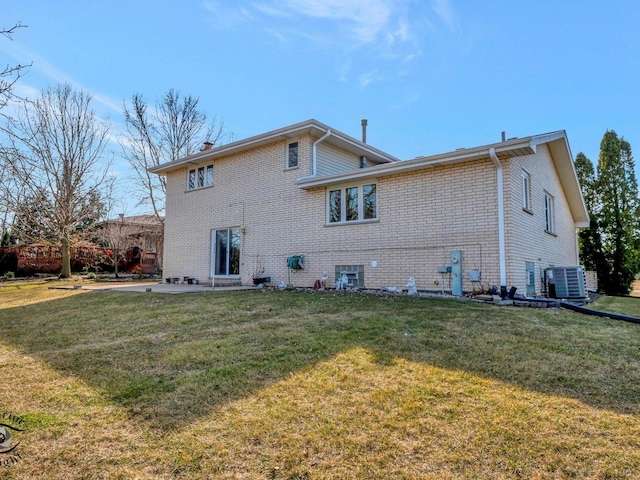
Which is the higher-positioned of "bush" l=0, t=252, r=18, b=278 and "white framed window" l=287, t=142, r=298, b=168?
"white framed window" l=287, t=142, r=298, b=168

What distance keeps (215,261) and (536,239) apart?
10.2 metres

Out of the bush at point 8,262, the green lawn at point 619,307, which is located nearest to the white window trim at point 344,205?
the green lawn at point 619,307

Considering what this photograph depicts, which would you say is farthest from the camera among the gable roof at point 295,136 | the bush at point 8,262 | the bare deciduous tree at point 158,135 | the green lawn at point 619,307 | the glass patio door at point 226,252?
the bush at point 8,262

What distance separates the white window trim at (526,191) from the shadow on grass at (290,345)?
358cm

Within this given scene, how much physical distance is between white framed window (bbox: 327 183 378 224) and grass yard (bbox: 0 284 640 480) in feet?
16.2

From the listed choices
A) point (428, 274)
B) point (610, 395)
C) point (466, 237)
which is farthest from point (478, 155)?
point (610, 395)

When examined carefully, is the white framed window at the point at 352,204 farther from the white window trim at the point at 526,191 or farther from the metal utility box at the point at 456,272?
the white window trim at the point at 526,191

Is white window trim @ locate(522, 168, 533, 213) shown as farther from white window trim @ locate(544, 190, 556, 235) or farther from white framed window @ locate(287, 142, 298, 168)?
white framed window @ locate(287, 142, 298, 168)

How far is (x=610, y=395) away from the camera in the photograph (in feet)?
10.1

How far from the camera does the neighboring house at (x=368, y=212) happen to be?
8.52m

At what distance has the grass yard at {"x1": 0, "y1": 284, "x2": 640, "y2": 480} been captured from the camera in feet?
7.36

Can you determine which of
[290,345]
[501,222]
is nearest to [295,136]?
[501,222]

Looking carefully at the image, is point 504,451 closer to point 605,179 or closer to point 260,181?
point 260,181

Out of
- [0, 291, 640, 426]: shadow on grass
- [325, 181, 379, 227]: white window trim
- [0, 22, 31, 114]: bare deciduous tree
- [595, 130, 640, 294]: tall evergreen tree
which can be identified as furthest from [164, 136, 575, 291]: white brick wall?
[0, 22, 31, 114]: bare deciduous tree
